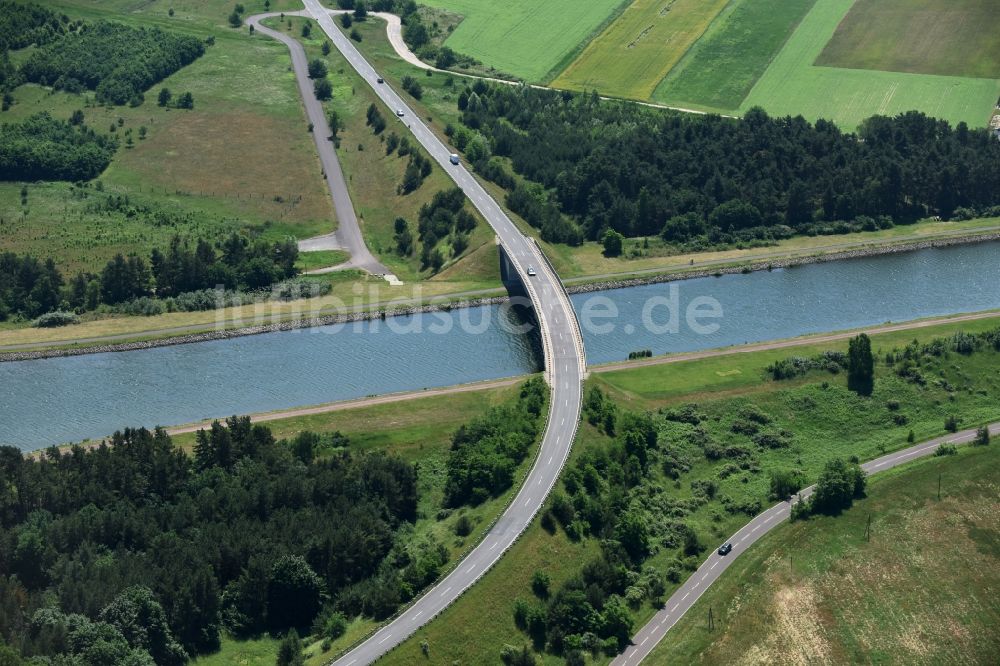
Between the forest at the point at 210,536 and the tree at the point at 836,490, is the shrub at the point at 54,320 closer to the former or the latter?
the forest at the point at 210,536

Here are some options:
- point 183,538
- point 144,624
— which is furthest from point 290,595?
point 144,624

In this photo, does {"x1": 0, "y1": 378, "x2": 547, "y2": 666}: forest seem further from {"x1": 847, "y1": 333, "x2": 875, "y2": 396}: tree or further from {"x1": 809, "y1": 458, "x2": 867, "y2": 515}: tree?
{"x1": 847, "y1": 333, "x2": 875, "y2": 396}: tree

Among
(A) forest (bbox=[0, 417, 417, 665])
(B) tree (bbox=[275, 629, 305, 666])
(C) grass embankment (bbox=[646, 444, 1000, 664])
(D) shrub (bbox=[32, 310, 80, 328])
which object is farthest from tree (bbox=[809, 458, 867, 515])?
(D) shrub (bbox=[32, 310, 80, 328])

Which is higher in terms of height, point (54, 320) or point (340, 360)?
point (340, 360)

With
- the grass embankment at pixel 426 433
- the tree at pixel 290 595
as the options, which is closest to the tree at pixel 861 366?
the grass embankment at pixel 426 433

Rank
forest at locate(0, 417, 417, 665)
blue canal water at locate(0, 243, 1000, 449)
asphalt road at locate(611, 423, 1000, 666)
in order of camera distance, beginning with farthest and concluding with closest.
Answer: blue canal water at locate(0, 243, 1000, 449) < asphalt road at locate(611, 423, 1000, 666) < forest at locate(0, 417, 417, 665)

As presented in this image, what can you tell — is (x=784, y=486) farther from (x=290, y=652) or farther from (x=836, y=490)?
(x=290, y=652)

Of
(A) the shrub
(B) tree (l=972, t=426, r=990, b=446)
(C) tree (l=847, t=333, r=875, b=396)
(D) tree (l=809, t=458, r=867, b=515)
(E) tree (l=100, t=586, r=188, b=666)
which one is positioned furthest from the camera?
(A) the shrub

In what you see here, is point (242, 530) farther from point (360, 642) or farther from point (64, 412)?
point (64, 412)

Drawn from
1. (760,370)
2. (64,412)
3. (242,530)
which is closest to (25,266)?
(64,412)
